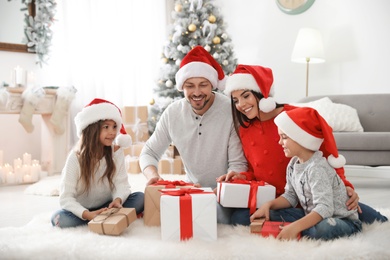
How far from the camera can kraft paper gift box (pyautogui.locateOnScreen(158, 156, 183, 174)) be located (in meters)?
4.35

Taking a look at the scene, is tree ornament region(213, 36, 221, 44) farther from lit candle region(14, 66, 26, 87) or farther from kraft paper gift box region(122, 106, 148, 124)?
lit candle region(14, 66, 26, 87)

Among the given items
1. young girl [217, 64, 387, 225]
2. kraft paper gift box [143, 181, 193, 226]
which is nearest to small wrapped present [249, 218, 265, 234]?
young girl [217, 64, 387, 225]

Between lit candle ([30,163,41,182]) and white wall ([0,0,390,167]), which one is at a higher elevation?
white wall ([0,0,390,167])

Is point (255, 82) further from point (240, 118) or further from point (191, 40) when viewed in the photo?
point (191, 40)

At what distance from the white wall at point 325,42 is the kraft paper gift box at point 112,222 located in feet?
11.8

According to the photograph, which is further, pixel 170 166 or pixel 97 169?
pixel 170 166

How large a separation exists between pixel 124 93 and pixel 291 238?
3.81 meters

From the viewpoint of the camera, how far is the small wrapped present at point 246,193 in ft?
6.40

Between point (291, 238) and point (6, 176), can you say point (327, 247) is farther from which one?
point (6, 176)

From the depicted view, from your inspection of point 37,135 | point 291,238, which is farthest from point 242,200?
point 37,135

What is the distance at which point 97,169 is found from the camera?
2.12 m

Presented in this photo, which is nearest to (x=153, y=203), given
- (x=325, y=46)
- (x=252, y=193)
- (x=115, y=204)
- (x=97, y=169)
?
(x=115, y=204)

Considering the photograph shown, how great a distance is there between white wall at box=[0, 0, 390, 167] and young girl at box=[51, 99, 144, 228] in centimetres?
274

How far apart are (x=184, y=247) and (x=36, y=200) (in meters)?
1.80
